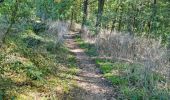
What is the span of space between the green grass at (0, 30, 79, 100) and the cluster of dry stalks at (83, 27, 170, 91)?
2541 mm

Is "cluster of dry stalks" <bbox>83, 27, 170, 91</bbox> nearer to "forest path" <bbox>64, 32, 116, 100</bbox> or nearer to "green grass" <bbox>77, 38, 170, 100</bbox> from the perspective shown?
"green grass" <bbox>77, 38, 170, 100</bbox>

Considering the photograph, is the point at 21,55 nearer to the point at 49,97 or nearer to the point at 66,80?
the point at 66,80

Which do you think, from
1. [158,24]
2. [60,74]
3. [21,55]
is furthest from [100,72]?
[158,24]

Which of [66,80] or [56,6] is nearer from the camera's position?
[66,80]

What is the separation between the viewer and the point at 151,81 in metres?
10.7

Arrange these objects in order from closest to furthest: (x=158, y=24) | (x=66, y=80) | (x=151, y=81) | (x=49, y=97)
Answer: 1. (x=49, y=97)
2. (x=151, y=81)
3. (x=66, y=80)
4. (x=158, y=24)

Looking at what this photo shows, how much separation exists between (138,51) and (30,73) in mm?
6575

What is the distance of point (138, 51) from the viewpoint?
1595 cm

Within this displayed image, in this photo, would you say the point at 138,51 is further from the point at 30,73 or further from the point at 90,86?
the point at 30,73

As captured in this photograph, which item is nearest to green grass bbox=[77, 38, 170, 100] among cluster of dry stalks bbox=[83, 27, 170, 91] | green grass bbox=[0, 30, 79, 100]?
cluster of dry stalks bbox=[83, 27, 170, 91]

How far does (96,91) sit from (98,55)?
6.88 m

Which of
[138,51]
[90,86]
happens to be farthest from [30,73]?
[138,51]

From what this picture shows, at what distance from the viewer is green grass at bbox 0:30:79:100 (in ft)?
31.1

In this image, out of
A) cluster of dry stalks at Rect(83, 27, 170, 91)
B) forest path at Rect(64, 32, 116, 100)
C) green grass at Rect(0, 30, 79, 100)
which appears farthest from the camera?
cluster of dry stalks at Rect(83, 27, 170, 91)
